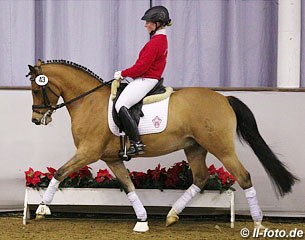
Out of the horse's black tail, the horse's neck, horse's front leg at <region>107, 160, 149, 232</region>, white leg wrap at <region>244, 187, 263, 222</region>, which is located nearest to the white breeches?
the horse's neck

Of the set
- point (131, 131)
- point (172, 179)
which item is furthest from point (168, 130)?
point (172, 179)

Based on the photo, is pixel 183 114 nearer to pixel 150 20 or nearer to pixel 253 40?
pixel 150 20

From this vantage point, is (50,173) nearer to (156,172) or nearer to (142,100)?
(156,172)

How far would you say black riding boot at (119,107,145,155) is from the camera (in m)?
6.16

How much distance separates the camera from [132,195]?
6.45 m

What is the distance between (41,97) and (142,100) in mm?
881

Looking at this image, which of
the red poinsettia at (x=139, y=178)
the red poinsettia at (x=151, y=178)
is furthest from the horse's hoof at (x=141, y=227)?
the red poinsettia at (x=139, y=178)

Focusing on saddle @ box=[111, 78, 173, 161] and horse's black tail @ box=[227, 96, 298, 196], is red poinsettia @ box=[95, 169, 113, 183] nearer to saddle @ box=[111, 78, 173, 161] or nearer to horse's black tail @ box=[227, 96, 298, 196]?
saddle @ box=[111, 78, 173, 161]

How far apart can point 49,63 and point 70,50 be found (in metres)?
1.42

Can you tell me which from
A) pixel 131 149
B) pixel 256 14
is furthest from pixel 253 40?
pixel 131 149

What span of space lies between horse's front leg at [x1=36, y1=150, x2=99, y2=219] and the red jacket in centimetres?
77

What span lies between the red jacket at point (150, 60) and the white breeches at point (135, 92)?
0.18 ft

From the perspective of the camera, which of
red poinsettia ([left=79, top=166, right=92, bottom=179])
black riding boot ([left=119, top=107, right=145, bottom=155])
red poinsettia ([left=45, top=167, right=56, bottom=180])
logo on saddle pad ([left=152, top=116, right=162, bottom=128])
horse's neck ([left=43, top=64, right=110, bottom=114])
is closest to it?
black riding boot ([left=119, top=107, right=145, bottom=155])

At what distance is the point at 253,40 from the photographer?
8.00 metres
